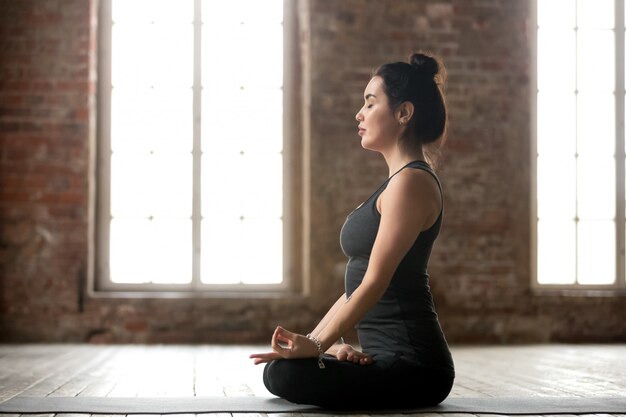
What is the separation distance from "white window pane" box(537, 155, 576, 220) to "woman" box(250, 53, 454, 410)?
13.6 feet

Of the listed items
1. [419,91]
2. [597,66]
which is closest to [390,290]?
[419,91]

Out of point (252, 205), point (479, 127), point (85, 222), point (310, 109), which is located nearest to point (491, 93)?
point (479, 127)

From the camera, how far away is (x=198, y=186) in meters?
Result: 6.66

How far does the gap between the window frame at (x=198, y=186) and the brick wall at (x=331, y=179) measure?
0.18m

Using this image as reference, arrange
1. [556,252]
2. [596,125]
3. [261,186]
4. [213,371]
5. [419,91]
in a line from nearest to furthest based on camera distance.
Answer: [419,91], [213,371], [261,186], [556,252], [596,125]

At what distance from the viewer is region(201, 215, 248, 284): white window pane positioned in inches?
261

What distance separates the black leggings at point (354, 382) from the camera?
2.76 meters

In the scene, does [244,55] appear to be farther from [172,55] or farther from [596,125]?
[596,125]

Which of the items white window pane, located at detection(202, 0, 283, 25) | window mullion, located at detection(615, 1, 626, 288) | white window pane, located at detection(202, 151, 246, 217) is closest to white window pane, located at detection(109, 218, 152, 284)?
white window pane, located at detection(202, 151, 246, 217)

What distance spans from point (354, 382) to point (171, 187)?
413cm

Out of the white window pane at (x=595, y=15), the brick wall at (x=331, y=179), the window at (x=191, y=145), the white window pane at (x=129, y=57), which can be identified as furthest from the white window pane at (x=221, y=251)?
the white window pane at (x=595, y=15)

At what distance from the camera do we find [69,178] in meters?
6.39

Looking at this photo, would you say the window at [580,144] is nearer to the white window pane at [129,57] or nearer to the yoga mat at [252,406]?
the white window pane at [129,57]

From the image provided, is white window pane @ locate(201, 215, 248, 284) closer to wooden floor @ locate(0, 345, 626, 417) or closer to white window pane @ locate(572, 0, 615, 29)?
wooden floor @ locate(0, 345, 626, 417)
